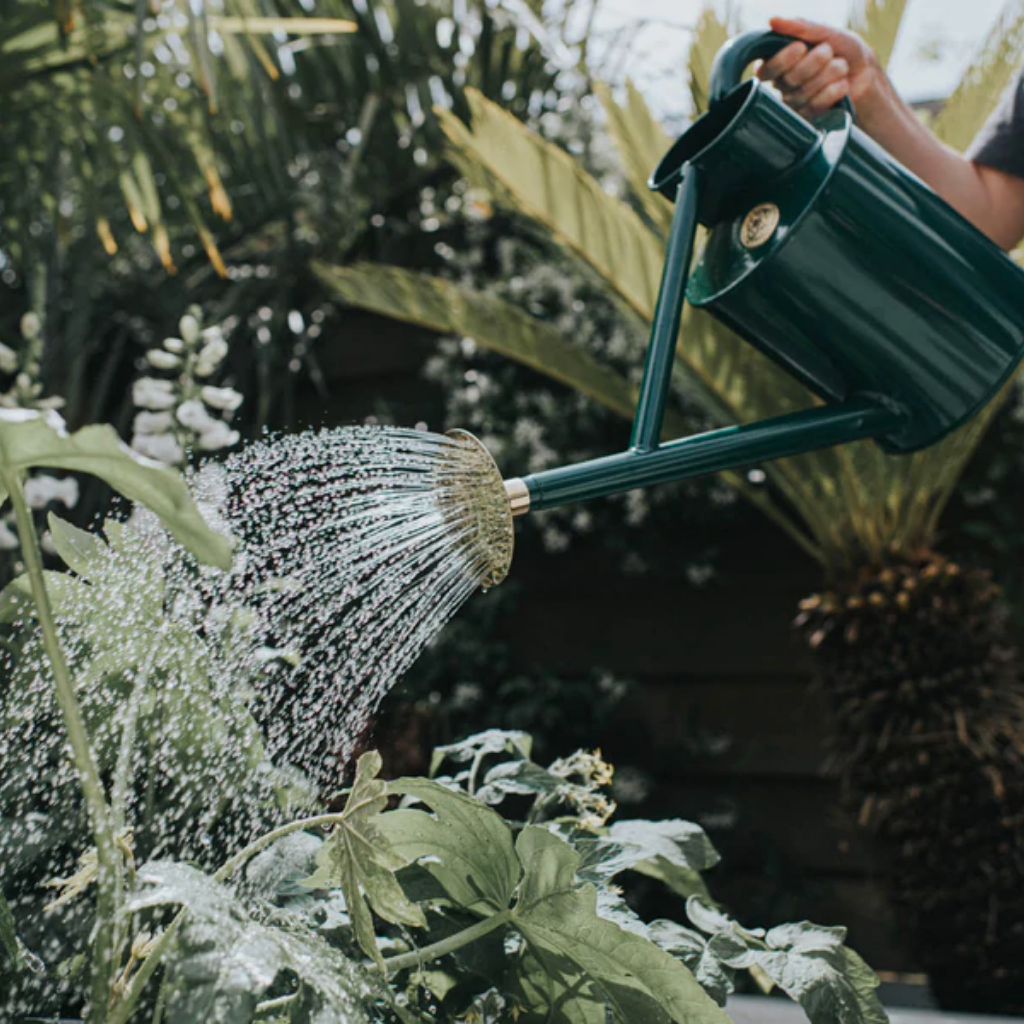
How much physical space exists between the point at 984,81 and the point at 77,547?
6.52 feet

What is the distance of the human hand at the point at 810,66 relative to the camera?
0.82m

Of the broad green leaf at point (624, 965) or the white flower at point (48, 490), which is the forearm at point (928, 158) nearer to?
the broad green leaf at point (624, 965)

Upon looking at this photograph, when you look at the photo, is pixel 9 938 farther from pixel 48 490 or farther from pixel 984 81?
pixel 984 81

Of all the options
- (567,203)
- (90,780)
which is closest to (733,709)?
(567,203)

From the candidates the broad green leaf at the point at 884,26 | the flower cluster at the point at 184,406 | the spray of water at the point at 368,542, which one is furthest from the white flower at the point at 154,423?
the broad green leaf at the point at 884,26

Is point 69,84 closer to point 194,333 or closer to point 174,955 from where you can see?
point 194,333

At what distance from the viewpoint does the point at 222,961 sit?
35 centimetres

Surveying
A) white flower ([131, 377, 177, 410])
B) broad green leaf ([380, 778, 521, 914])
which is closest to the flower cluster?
white flower ([131, 377, 177, 410])

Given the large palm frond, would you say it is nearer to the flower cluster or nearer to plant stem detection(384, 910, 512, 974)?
the flower cluster

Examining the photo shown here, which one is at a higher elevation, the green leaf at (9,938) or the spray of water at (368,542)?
the spray of water at (368,542)

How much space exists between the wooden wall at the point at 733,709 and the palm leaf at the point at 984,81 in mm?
920

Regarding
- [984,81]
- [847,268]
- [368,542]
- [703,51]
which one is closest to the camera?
[368,542]

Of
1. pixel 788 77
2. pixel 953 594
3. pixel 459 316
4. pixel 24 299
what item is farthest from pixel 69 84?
pixel 953 594

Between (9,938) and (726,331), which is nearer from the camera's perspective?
(9,938)
